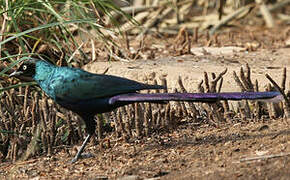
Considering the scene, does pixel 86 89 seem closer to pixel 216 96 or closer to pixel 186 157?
pixel 186 157

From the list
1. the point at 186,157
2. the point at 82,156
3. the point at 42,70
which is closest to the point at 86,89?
the point at 42,70

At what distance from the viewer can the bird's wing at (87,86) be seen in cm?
417

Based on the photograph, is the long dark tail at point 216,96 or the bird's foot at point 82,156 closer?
the long dark tail at point 216,96

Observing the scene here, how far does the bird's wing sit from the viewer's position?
4172 mm

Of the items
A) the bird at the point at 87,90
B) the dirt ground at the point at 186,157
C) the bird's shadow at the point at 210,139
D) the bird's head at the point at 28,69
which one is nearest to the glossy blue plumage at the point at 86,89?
the bird at the point at 87,90

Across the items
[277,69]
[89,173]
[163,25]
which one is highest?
[163,25]

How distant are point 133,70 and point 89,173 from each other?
2154 millimetres

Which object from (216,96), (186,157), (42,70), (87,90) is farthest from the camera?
(42,70)

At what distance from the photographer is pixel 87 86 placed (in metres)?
4.24

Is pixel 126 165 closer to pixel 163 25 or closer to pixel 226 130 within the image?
pixel 226 130

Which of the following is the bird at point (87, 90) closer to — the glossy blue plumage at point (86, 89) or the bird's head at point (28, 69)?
the glossy blue plumage at point (86, 89)

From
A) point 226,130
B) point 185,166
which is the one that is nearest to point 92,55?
point 226,130

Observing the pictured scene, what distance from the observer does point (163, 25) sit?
379 inches

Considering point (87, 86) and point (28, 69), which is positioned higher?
point (28, 69)
